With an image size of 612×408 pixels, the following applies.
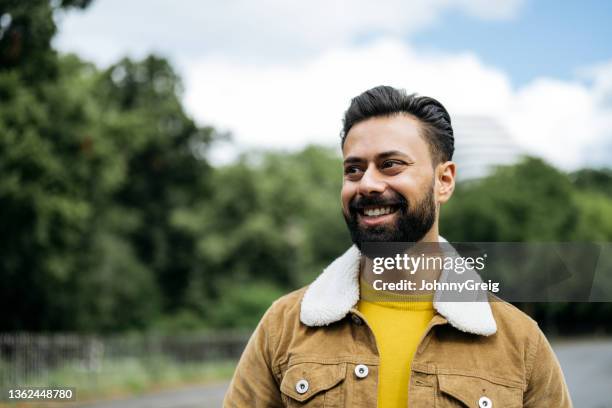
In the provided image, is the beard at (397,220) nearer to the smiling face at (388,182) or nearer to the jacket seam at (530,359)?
the smiling face at (388,182)

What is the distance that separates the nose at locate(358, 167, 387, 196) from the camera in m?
2.39

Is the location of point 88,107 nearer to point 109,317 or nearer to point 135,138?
point 135,138

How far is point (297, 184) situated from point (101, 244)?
14375mm

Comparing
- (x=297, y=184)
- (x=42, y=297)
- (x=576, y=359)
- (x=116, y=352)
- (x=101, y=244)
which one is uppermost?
(x=297, y=184)

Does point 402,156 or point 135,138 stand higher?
point 135,138

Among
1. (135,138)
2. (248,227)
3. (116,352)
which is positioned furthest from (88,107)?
(248,227)

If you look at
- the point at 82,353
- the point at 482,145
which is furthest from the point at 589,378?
the point at 482,145

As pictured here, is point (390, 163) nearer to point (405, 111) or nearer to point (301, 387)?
point (405, 111)

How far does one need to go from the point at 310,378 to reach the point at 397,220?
583mm

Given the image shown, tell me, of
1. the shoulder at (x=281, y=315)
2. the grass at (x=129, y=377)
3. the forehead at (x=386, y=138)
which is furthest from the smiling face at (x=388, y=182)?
the grass at (x=129, y=377)

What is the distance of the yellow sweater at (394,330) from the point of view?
2.31 meters

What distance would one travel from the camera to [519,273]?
A: 10.4ft

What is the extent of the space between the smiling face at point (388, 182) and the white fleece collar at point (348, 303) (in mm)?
148

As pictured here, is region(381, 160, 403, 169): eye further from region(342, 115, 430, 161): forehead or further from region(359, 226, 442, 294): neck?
region(359, 226, 442, 294): neck
